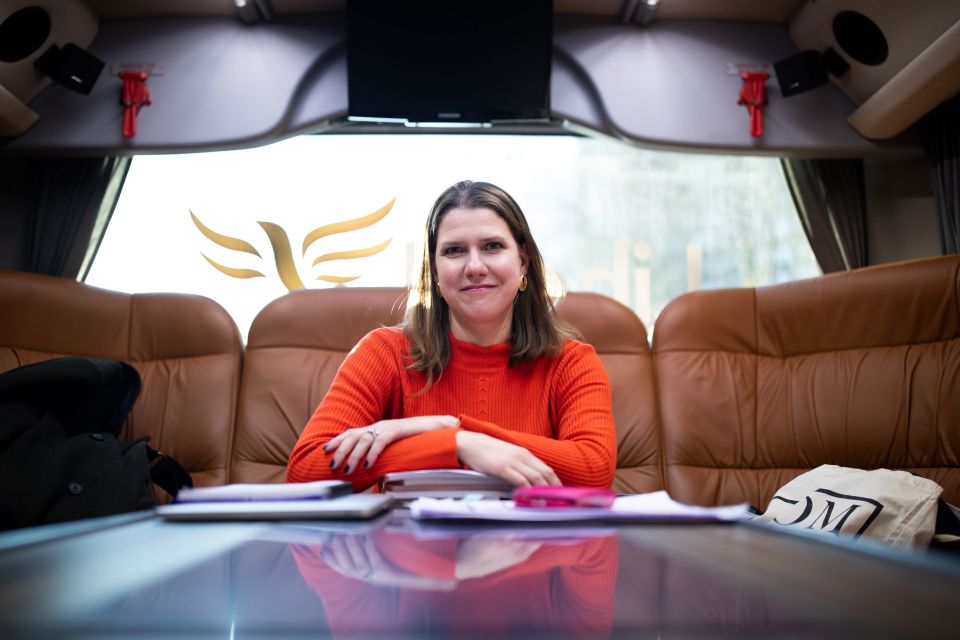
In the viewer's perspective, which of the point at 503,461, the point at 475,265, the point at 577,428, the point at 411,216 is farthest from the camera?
the point at 411,216

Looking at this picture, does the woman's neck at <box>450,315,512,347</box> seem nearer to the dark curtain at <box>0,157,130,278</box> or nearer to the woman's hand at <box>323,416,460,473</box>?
the woman's hand at <box>323,416,460,473</box>

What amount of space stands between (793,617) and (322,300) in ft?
7.73

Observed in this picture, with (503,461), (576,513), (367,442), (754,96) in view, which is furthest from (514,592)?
(754,96)

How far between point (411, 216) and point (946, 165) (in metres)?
2.47

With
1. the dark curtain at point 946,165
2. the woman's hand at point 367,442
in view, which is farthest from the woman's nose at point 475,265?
the dark curtain at point 946,165

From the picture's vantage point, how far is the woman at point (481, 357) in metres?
1.71

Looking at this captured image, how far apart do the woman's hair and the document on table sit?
103 centimetres

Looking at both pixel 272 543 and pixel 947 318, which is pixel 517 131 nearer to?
pixel 947 318

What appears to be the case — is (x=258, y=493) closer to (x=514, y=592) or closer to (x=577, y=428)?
(x=514, y=592)

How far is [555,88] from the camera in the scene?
11.7ft

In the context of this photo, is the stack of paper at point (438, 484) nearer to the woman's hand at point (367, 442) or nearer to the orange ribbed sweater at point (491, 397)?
the woman's hand at point (367, 442)

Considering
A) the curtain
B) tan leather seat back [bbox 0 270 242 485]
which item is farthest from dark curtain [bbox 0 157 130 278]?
tan leather seat back [bbox 0 270 242 485]

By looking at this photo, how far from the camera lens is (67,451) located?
6.07 ft

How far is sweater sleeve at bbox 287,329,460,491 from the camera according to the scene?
4.67 ft
